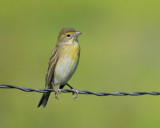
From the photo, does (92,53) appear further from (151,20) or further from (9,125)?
(9,125)

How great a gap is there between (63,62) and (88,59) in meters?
7.50

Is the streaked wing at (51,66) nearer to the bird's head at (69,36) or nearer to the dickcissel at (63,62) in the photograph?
the dickcissel at (63,62)

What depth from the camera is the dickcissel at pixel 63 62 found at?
10.1 m

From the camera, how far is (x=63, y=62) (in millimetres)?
10172

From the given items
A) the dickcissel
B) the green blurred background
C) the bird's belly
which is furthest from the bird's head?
the green blurred background

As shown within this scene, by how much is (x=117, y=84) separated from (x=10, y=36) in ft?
16.5

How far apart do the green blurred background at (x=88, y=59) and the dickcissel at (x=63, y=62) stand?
2.81m

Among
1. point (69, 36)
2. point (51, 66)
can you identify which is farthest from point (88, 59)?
point (51, 66)

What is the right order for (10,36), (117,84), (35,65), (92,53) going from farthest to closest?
(10,36) < (92,53) < (35,65) < (117,84)

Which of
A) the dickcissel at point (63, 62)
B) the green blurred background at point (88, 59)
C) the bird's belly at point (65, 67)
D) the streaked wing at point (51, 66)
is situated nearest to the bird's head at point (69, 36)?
the dickcissel at point (63, 62)

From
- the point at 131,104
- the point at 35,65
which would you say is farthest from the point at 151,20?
Answer: the point at 131,104

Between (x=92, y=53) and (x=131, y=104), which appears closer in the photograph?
(x=131, y=104)

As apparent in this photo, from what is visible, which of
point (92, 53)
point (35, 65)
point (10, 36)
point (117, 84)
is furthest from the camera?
point (10, 36)

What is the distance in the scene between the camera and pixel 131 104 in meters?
14.1
